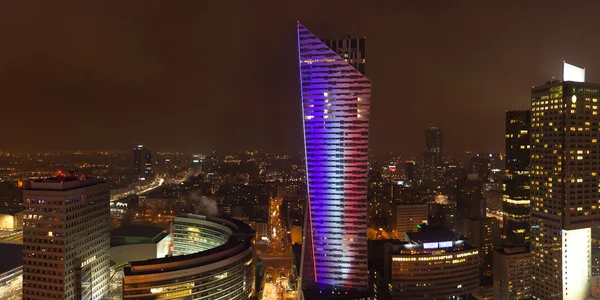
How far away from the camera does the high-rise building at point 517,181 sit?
71.7 meters

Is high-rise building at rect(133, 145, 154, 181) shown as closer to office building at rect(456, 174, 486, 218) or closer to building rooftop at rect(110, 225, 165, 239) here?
building rooftop at rect(110, 225, 165, 239)

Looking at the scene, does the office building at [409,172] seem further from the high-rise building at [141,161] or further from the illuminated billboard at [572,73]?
the illuminated billboard at [572,73]

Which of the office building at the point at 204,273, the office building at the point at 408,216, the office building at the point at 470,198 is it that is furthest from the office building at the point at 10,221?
the office building at the point at 470,198

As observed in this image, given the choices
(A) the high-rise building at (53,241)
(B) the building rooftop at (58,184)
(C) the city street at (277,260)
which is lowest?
(C) the city street at (277,260)

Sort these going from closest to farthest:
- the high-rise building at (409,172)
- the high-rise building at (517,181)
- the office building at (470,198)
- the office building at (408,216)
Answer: the high-rise building at (517,181), the office building at (470,198), the office building at (408,216), the high-rise building at (409,172)

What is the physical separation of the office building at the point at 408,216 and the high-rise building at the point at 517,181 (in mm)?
18516

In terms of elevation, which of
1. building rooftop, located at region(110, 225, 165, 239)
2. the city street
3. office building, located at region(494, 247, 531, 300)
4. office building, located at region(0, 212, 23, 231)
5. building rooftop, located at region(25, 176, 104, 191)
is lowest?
the city street

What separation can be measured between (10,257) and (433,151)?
13030 cm

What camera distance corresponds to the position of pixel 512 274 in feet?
179

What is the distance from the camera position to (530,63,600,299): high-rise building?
135 feet

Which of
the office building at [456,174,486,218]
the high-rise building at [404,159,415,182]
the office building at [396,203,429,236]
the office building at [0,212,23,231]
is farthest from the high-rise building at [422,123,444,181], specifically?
the office building at [0,212,23,231]

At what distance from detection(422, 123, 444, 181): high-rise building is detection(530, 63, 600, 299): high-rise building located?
337ft

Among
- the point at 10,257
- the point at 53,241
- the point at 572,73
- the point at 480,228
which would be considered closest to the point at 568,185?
the point at 572,73

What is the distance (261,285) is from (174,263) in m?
21.0
